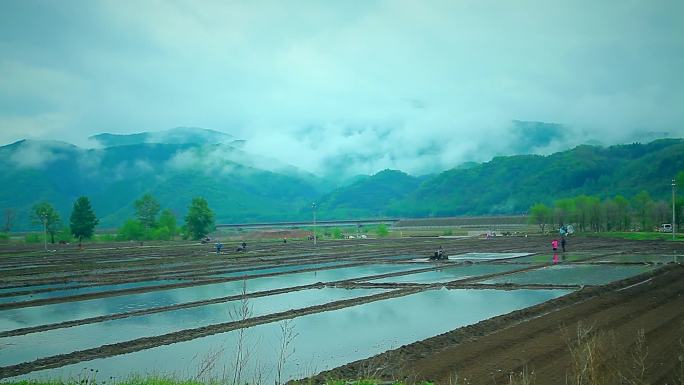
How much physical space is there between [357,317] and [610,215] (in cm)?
10076

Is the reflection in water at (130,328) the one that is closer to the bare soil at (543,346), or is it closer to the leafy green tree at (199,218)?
the bare soil at (543,346)

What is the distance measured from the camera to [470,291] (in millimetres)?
30547

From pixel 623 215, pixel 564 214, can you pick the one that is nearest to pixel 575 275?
pixel 623 215

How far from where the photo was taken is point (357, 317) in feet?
76.3

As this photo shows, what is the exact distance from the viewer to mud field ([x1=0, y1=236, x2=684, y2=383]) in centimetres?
1523

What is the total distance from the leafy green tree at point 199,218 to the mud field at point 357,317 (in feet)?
241

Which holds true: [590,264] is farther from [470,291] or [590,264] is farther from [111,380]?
[111,380]

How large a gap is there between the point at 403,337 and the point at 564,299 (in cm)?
947

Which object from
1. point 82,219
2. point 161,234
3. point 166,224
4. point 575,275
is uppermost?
point 82,219

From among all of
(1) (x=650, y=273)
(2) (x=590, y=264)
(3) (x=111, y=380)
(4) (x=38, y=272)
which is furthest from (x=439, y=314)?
(4) (x=38, y=272)

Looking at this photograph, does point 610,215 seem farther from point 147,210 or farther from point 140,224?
point 147,210

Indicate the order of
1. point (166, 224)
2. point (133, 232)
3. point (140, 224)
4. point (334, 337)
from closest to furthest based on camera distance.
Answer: point (334, 337) → point (133, 232) → point (140, 224) → point (166, 224)

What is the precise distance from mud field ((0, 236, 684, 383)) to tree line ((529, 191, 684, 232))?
71403mm

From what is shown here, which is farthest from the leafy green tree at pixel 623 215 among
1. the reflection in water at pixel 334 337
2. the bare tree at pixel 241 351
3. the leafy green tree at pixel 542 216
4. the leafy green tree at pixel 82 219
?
the bare tree at pixel 241 351
